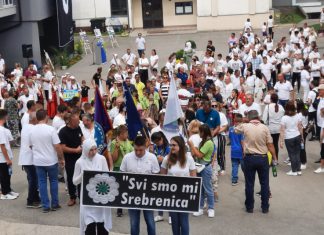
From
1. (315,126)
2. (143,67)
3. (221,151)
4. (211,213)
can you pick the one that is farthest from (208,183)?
(143,67)

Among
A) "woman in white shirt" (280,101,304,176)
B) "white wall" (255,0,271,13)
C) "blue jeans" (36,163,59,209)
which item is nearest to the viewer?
"blue jeans" (36,163,59,209)

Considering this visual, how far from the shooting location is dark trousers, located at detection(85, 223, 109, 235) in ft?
26.9

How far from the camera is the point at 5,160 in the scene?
10688mm

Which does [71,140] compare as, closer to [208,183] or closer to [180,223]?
[208,183]

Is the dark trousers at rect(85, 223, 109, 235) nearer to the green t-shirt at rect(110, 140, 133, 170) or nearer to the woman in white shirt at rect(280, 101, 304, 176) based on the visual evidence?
the green t-shirt at rect(110, 140, 133, 170)

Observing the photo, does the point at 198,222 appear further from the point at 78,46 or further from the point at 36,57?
the point at 78,46

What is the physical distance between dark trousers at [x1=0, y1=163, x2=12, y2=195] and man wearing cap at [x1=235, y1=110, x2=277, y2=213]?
422cm

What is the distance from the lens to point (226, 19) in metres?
38.8

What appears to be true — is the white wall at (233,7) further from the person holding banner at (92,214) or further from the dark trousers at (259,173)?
the person holding banner at (92,214)

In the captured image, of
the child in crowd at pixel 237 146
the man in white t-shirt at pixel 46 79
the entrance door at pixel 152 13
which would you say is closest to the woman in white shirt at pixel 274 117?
the child in crowd at pixel 237 146

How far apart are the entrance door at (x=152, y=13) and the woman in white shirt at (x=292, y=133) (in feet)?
98.4

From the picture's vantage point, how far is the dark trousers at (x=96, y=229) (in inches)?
323

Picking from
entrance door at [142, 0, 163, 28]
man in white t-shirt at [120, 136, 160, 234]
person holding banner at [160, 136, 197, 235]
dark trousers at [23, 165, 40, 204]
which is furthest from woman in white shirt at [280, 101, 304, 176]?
entrance door at [142, 0, 163, 28]

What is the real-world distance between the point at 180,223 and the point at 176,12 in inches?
1329
